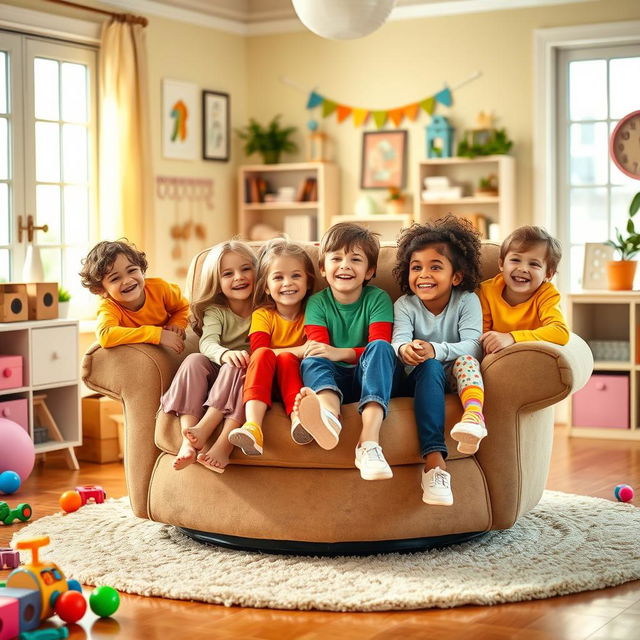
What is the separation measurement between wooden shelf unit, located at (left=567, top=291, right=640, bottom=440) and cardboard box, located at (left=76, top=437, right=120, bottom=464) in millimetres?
2372

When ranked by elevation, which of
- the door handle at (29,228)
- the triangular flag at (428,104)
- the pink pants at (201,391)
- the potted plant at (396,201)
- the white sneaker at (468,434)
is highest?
the triangular flag at (428,104)

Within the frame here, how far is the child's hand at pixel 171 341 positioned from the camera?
3.65 m

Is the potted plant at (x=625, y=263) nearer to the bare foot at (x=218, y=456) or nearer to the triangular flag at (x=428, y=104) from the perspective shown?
the triangular flag at (x=428, y=104)

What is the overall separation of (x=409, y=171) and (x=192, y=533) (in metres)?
3.62

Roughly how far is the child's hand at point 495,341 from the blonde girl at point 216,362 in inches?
29.7

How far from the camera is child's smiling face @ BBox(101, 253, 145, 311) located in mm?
3824

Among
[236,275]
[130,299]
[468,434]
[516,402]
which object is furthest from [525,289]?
[130,299]

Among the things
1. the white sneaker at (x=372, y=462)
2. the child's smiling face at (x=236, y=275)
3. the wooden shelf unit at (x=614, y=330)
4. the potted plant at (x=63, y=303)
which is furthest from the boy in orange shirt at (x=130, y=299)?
the wooden shelf unit at (x=614, y=330)

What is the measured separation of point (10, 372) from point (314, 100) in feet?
9.59

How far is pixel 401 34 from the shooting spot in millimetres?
6641

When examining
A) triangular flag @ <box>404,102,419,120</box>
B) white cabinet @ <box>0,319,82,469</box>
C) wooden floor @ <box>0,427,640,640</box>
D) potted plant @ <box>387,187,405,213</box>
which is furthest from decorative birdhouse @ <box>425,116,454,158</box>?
wooden floor @ <box>0,427,640,640</box>

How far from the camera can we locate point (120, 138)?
6.07 m

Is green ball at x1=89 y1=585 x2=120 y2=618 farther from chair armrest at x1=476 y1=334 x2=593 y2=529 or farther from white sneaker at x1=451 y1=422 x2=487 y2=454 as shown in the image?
chair armrest at x1=476 y1=334 x2=593 y2=529

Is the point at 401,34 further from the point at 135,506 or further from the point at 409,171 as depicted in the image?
the point at 135,506
